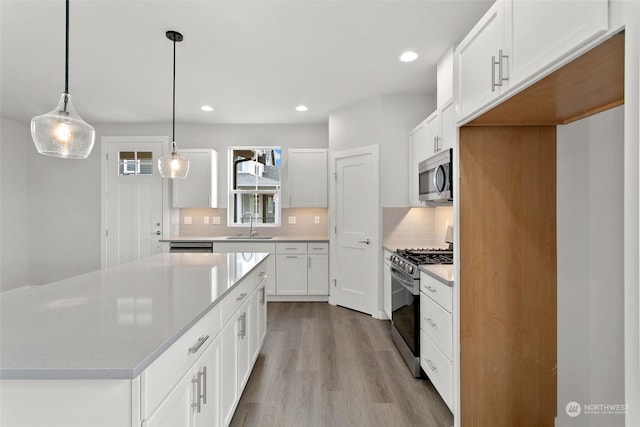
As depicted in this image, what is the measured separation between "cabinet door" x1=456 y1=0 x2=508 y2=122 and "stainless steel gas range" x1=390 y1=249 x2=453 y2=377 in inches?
50.3

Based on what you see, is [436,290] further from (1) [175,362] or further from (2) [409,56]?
(2) [409,56]

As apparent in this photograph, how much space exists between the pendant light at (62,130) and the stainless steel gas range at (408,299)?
2.26 meters

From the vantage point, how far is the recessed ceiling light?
2904mm

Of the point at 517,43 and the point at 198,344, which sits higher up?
the point at 517,43

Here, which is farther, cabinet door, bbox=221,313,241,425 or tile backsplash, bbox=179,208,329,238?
tile backsplash, bbox=179,208,329,238

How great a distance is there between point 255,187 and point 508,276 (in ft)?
13.7

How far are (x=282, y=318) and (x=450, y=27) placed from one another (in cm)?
343

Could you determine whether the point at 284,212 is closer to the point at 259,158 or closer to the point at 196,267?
the point at 259,158

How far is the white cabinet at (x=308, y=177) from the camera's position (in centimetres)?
483

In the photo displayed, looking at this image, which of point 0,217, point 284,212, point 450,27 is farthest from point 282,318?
point 0,217

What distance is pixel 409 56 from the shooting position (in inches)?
116

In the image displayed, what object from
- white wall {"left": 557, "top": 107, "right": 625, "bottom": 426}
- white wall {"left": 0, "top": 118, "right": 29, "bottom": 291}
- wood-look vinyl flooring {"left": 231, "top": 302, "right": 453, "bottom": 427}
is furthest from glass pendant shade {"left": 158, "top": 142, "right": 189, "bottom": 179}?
white wall {"left": 0, "top": 118, "right": 29, "bottom": 291}

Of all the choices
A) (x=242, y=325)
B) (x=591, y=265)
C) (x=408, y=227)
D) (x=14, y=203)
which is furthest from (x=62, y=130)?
(x=14, y=203)

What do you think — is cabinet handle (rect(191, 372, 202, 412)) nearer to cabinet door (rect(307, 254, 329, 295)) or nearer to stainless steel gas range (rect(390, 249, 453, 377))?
stainless steel gas range (rect(390, 249, 453, 377))
